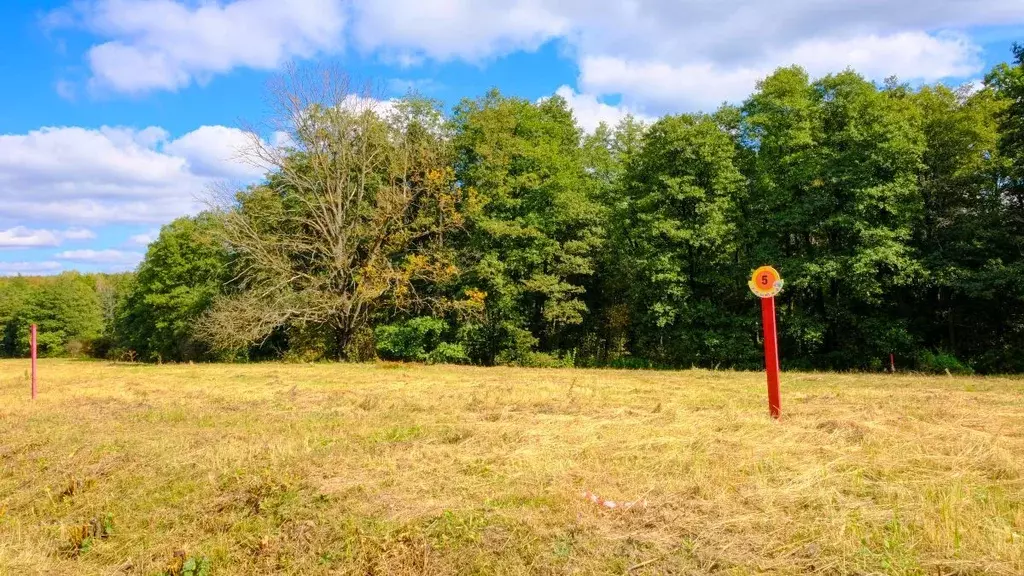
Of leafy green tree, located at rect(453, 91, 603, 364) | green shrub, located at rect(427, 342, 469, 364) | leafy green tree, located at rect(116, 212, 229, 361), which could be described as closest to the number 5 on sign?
leafy green tree, located at rect(453, 91, 603, 364)

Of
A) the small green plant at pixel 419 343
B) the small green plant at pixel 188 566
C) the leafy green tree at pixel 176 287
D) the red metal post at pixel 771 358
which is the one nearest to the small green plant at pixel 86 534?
the small green plant at pixel 188 566

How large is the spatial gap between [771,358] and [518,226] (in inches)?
728

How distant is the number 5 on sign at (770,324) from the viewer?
8.62 meters

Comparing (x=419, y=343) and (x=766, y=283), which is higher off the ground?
(x=766, y=283)

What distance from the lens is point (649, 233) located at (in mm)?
24875

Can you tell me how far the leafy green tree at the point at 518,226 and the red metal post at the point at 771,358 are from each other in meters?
17.6

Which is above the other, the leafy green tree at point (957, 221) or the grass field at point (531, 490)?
the leafy green tree at point (957, 221)

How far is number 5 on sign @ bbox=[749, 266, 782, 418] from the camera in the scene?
8625 mm

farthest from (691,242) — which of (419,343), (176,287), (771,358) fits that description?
(176,287)

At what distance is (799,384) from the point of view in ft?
45.8

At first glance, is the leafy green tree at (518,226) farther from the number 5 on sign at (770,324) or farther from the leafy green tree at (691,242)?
the number 5 on sign at (770,324)

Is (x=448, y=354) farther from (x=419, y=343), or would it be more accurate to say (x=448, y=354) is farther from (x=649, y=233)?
(x=649, y=233)

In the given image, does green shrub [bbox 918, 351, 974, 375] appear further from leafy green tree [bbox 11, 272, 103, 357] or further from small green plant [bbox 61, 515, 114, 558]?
leafy green tree [bbox 11, 272, 103, 357]

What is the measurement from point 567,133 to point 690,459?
87.2 ft
